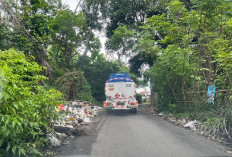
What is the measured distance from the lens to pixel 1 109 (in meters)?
3.98

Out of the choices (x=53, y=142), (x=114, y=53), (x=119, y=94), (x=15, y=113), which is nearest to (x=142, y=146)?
(x=53, y=142)

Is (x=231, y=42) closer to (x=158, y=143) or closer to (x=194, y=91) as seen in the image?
(x=194, y=91)


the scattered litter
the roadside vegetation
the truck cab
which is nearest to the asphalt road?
the scattered litter

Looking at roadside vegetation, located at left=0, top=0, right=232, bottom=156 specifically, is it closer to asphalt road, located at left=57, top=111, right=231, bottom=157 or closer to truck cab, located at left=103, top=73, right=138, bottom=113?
asphalt road, located at left=57, top=111, right=231, bottom=157

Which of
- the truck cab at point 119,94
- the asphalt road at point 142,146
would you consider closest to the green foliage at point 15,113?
the asphalt road at point 142,146

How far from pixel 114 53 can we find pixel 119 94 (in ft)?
26.9

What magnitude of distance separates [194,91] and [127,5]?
9180mm

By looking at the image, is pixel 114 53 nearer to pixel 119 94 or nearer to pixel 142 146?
pixel 119 94

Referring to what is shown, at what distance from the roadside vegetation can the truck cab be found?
195 cm

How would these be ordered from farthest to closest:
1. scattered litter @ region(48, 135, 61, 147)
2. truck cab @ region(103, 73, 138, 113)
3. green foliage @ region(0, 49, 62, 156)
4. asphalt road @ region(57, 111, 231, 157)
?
truck cab @ region(103, 73, 138, 113)
scattered litter @ region(48, 135, 61, 147)
asphalt road @ region(57, 111, 231, 157)
green foliage @ region(0, 49, 62, 156)

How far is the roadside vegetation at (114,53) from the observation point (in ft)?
14.8

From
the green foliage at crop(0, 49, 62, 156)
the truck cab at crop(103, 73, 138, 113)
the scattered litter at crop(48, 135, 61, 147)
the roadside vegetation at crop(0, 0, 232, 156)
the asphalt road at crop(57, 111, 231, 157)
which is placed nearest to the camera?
the green foliage at crop(0, 49, 62, 156)

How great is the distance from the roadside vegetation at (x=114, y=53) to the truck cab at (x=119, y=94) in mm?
1952

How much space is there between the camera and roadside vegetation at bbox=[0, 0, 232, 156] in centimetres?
452
